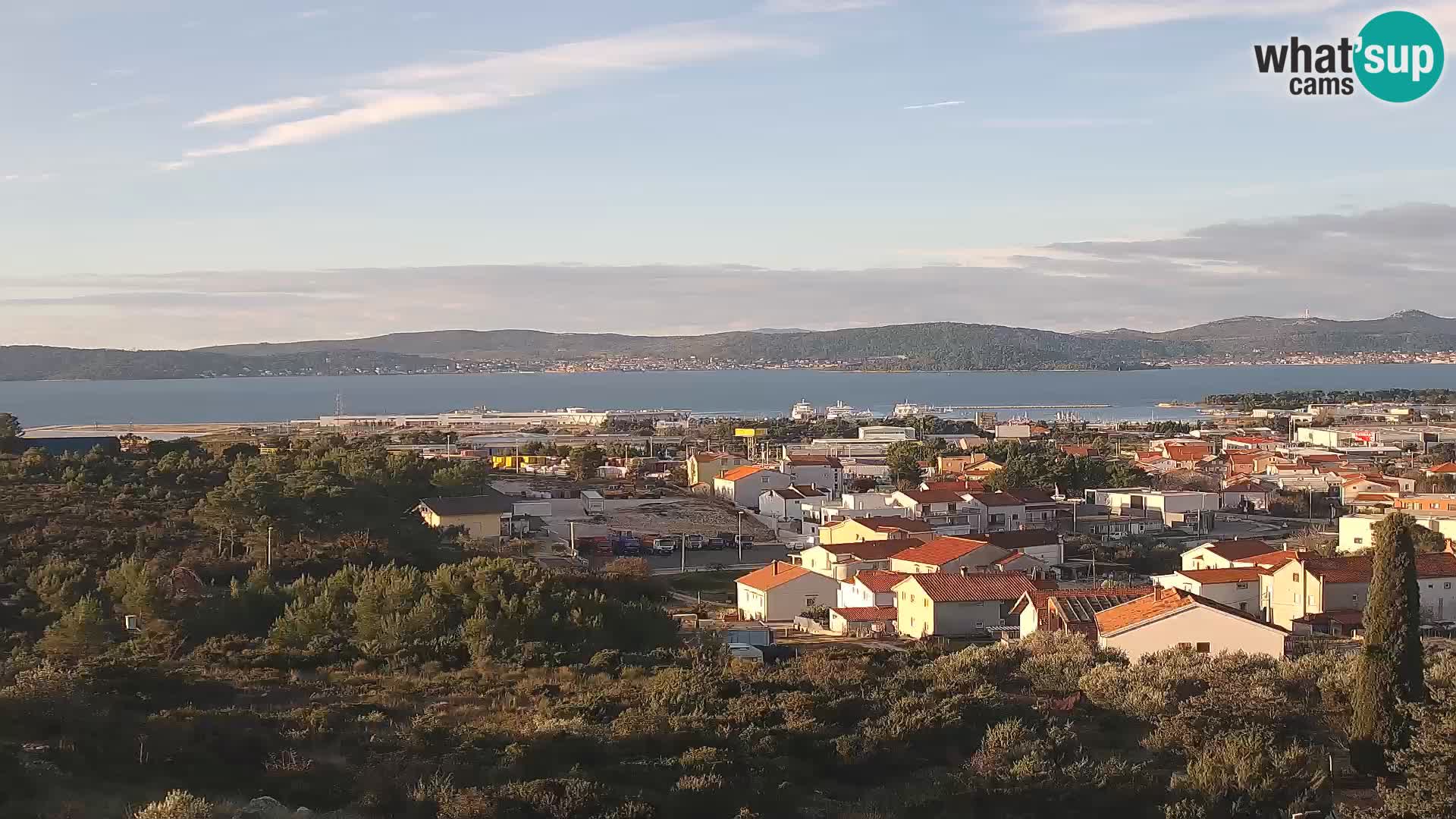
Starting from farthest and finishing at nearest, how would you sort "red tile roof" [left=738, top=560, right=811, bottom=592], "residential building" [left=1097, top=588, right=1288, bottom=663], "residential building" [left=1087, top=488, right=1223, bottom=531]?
"residential building" [left=1087, top=488, right=1223, bottom=531]
"red tile roof" [left=738, top=560, right=811, bottom=592]
"residential building" [left=1097, top=588, right=1288, bottom=663]

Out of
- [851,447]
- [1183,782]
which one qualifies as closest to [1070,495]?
[851,447]

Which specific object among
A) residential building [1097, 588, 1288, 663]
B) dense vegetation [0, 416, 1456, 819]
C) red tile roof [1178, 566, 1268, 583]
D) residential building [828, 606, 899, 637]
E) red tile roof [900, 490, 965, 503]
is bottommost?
residential building [828, 606, 899, 637]

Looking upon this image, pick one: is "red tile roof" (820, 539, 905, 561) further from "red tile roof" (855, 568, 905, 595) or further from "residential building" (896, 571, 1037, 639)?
"residential building" (896, 571, 1037, 639)

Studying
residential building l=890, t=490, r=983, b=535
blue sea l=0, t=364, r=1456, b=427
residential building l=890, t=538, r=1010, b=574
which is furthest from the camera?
blue sea l=0, t=364, r=1456, b=427

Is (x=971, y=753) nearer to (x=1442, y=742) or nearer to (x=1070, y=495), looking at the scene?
(x=1442, y=742)

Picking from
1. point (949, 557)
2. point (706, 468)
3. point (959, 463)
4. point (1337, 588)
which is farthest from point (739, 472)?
point (1337, 588)

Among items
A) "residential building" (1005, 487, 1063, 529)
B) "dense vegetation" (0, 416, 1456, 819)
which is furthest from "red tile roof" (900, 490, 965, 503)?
"dense vegetation" (0, 416, 1456, 819)

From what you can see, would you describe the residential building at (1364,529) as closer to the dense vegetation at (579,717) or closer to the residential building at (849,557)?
the residential building at (849,557)
